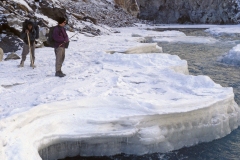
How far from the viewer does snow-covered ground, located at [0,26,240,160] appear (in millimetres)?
5344

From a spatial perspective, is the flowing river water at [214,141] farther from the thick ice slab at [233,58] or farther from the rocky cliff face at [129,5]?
the rocky cliff face at [129,5]

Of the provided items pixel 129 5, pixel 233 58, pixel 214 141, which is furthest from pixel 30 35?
pixel 129 5

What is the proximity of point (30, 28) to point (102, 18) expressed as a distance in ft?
99.2

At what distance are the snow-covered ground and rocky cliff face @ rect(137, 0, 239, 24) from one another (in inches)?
2015

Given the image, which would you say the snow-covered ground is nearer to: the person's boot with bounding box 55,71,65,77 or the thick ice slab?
the person's boot with bounding box 55,71,65,77

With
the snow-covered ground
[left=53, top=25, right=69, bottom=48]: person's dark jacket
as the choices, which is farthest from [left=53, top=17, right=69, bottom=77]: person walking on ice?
the snow-covered ground

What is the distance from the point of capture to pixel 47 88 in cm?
742

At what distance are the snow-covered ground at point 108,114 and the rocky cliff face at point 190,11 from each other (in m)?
51.2

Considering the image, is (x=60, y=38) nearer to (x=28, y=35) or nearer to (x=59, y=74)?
(x=59, y=74)

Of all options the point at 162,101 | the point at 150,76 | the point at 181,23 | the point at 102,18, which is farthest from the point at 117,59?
the point at 181,23

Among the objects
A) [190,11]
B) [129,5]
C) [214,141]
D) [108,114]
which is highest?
[129,5]

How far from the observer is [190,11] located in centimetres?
5912

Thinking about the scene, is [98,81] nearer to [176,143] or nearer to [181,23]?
[176,143]

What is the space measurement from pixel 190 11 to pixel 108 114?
2215 inches
